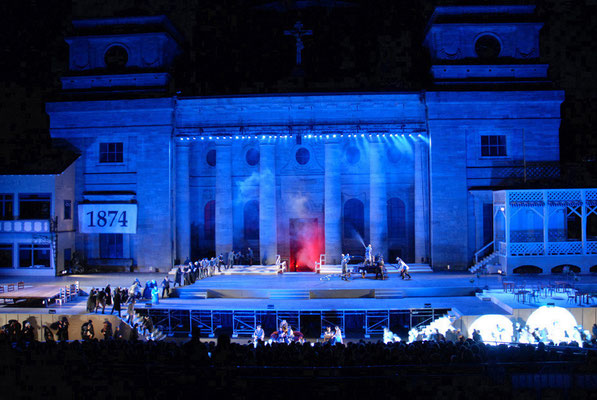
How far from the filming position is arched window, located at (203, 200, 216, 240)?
106 ft

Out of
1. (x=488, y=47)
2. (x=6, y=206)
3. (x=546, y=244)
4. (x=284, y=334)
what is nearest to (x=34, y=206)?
(x=6, y=206)

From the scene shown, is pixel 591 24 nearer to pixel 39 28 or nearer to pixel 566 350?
pixel 566 350

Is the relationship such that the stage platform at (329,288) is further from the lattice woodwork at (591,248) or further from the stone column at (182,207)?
the lattice woodwork at (591,248)

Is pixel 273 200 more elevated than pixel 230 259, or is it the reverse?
pixel 273 200

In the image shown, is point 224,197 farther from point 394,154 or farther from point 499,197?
point 499,197

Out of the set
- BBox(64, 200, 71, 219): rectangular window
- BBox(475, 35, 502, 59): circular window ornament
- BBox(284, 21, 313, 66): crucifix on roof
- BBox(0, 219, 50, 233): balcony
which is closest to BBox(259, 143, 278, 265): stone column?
BBox(284, 21, 313, 66): crucifix on roof

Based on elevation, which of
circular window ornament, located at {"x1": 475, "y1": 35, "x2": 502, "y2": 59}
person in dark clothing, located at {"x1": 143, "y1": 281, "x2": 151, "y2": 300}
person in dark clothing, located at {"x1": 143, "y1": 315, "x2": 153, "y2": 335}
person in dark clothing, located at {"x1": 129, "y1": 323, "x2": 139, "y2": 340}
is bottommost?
person in dark clothing, located at {"x1": 143, "y1": 315, "x2": 153, "y2": 335}

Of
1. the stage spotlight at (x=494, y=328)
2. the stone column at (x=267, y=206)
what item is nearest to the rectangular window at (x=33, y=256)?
the stone column at (x=267, y=206)

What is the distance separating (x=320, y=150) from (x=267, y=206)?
5.46m

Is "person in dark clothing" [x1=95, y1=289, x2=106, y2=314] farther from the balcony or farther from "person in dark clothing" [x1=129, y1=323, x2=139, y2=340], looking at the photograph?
the balcony

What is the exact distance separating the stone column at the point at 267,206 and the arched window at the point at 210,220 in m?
3.95

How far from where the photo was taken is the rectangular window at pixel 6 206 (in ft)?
94.5

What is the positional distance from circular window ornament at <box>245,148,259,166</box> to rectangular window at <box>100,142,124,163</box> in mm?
8549

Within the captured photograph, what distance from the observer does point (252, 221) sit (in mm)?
31953
